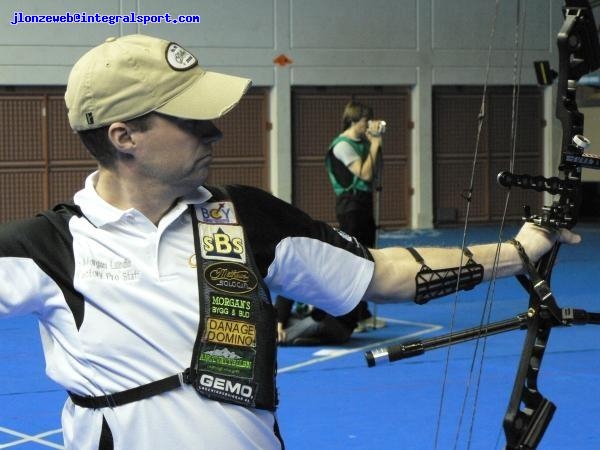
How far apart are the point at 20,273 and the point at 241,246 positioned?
486 millimetres

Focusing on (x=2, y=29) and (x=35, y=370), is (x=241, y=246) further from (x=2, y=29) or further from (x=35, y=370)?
(x=2, y=29)

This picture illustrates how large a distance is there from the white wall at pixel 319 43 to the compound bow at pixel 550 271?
1498cm

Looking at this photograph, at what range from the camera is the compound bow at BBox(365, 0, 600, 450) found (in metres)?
2.78

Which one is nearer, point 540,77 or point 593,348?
point 540,77

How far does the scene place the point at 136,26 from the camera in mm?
18656

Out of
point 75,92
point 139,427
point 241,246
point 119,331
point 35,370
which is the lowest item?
point 35,370

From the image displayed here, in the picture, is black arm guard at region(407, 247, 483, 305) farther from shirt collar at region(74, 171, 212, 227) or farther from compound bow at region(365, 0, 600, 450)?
shirt collar at region(74, 171, 212, 227)

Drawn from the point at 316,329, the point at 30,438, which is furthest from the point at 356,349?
the point at 30,438

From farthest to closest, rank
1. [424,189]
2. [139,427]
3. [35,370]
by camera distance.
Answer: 1. [424,189]
2. [35,370]
3. [139,427]

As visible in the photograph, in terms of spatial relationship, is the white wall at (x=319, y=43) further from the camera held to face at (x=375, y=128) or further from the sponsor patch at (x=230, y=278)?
the sponsor patch at (x=230, y=278)

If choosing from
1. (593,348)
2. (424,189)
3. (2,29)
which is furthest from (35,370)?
(424,189)

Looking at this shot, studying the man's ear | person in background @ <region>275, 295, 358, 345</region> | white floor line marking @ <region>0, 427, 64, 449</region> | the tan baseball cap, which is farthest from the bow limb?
person in background @ <region>275, 295, 358, 345</region>

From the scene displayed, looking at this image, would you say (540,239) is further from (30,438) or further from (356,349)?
(356,349)

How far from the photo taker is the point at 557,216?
9.20 ft
